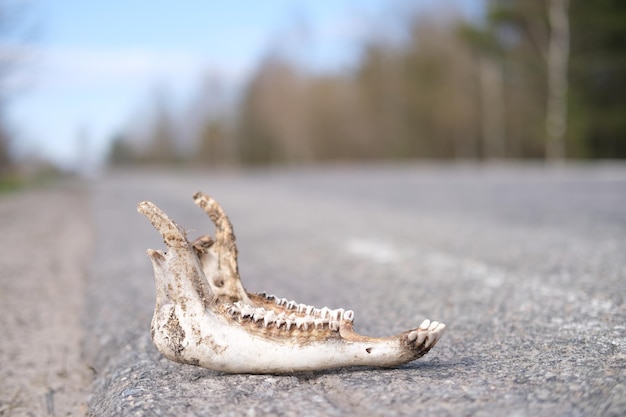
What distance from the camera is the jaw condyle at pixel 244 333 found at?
2232 mm

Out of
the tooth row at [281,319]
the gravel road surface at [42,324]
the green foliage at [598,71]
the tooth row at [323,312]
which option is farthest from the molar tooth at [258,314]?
the green foliage at [598,71]

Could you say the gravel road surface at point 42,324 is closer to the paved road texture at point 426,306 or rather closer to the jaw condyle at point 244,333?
the paved road texture at point 426,306

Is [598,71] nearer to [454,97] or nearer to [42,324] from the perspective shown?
[454,97]

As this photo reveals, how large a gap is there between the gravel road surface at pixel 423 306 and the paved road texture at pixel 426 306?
0.03 feet

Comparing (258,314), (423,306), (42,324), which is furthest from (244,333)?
(42,324)

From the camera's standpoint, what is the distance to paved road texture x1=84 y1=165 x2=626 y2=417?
2078mm

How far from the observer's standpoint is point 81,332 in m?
3.72

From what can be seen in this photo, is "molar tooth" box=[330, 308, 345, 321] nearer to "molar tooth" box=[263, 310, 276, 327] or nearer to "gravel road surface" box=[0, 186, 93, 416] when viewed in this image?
"molar tooth" box=[263, 310, 276, 327]

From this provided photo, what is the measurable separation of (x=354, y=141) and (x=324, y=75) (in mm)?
6769

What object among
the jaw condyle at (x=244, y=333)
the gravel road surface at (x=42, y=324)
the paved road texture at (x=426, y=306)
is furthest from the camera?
the gravel road surface at (x=42, y=324)

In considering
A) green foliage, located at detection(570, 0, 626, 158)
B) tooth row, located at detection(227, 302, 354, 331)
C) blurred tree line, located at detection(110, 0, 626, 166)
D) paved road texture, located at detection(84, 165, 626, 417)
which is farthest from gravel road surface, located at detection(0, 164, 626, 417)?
blurred tree line, located at detection(110, 0, 626, 166)

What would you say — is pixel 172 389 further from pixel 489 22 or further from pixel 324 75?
pixel 324 75

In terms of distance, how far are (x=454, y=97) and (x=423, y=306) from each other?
2901cm

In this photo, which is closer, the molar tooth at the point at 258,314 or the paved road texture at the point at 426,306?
the paved road texture at the point at 426,306
